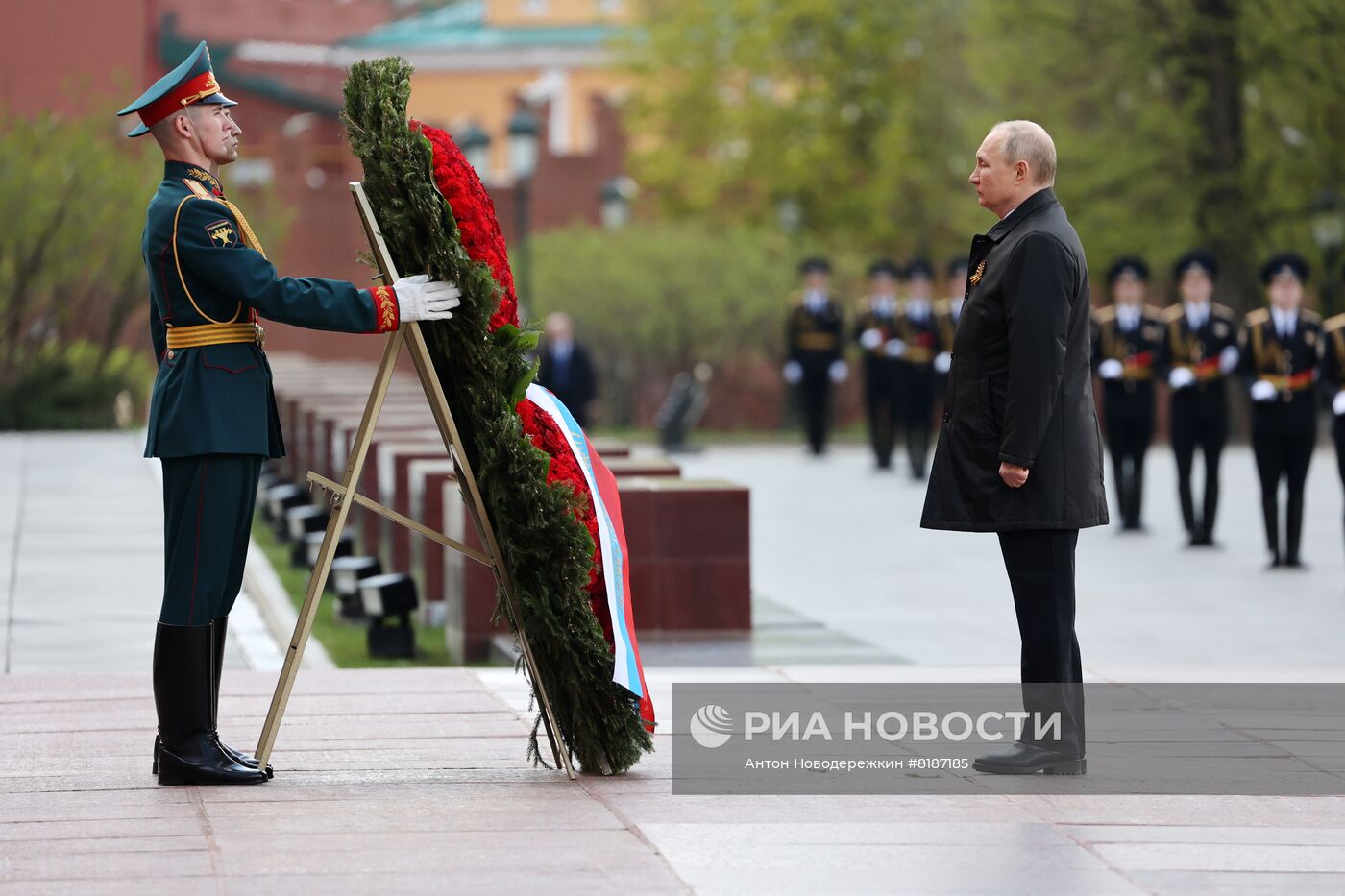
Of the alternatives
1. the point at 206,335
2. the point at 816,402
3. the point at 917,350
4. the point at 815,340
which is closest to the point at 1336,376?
the point at 206,335

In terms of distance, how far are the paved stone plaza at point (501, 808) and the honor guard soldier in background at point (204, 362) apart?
313 mm

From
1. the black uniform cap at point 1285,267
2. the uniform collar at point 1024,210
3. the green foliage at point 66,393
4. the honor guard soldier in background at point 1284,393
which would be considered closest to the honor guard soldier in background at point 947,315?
the black uniform cap at point 1285,267

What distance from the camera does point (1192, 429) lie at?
52.4 feet

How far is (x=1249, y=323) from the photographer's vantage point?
1418 centimetres

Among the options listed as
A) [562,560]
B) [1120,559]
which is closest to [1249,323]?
[1120,559]

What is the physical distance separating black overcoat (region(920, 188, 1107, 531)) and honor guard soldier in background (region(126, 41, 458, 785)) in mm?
1439

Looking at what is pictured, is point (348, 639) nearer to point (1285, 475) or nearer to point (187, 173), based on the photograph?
point (187, 173)

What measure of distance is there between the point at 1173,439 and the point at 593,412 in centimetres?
1733

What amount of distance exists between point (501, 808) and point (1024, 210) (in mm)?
2139

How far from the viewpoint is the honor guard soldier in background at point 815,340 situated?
25672 millimetres

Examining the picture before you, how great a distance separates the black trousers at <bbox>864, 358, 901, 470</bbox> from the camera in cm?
2294

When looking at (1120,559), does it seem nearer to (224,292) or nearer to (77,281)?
(224,292)

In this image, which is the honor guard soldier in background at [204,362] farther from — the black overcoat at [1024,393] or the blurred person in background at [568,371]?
the blurred person in background at [568,371]

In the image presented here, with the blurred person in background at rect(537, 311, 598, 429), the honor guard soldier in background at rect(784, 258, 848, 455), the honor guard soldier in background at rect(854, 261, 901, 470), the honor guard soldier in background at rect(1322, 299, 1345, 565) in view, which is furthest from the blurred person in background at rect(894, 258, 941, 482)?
the honor guard soldier in background at rect(1322, 299, 1345, 565)
